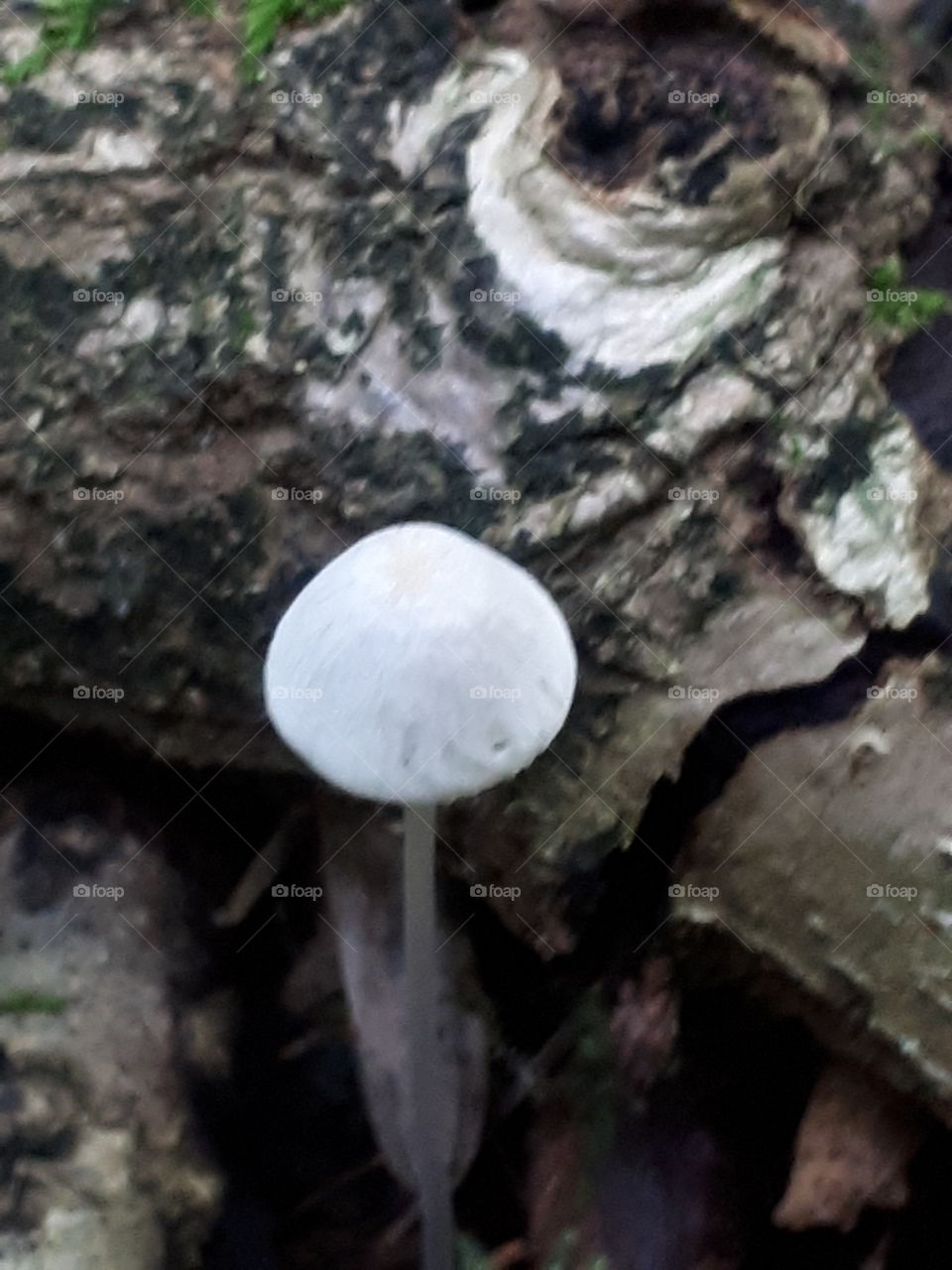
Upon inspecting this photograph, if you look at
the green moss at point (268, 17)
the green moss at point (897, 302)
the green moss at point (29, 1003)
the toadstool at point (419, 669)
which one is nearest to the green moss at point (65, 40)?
the green moss at point (268, 17)

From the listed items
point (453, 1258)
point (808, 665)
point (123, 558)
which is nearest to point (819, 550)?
point (808, 665)

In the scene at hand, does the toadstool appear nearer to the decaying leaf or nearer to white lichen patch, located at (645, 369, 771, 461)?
white lichen patch, located at (645, 369, 771, 461)

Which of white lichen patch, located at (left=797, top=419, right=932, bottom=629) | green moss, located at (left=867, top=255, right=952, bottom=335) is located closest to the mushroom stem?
white lichen patch, located at (left=797, top=419, right=932, bottom=629)

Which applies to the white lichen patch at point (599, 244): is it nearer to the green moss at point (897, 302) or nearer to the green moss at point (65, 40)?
the green moss at point (897, 302)

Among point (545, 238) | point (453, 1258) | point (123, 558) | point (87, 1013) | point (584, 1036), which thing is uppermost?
point (545, 238)

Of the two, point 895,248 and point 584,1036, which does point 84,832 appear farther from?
point 895,248

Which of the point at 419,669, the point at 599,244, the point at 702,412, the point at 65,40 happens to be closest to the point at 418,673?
the point at 419,669
